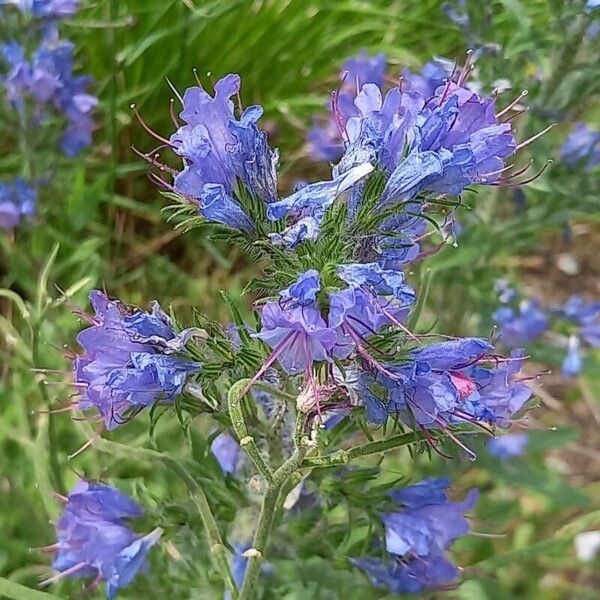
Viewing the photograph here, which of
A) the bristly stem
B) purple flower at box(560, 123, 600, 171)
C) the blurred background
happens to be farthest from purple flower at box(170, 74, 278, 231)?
purple flower at box(560, 123, 600, 171)

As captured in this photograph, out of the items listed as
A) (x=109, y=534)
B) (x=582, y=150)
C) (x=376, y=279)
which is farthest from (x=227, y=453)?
(x=582, y=150)

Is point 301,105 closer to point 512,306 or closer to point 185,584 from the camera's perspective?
point 512,306

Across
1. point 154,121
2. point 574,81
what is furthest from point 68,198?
point 574,81

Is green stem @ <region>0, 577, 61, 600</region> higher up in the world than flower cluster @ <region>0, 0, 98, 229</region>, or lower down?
lower down

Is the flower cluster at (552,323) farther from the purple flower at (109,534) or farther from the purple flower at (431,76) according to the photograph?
the purple flower at (109,534)

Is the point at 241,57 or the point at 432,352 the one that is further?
the point at 241,57

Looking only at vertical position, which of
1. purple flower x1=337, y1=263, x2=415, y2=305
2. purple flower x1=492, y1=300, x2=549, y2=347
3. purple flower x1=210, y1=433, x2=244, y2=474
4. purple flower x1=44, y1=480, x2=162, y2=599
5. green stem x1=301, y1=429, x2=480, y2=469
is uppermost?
purple flower x1=337, y1=263, x2=415, y2=305

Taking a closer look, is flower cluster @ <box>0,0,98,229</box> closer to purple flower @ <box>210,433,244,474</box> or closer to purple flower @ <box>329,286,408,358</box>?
purple flower @ <box>210,433,244,474</box>

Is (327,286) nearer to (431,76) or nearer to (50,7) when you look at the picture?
(431,76)
